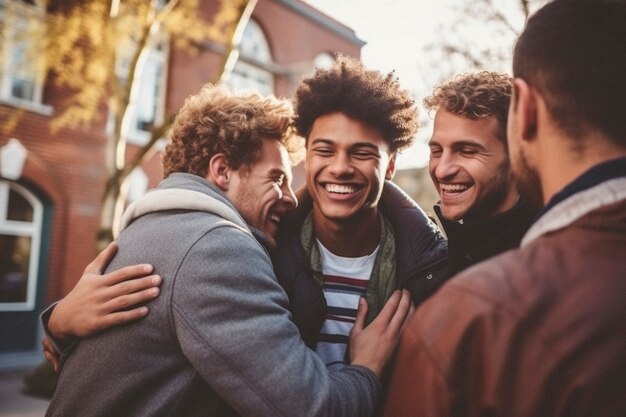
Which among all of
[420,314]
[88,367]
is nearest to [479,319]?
[420,314]

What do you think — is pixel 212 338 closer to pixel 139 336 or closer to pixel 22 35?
pixel 139 336

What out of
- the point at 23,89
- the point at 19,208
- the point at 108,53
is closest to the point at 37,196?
the point at 19,208

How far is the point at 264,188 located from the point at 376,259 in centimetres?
71

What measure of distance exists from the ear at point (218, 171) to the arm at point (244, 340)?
0.60 m

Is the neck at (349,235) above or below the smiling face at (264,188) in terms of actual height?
below

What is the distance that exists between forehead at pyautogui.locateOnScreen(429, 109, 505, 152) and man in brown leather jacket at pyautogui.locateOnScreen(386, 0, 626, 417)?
1.33 m

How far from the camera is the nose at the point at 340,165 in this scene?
280 centimetres

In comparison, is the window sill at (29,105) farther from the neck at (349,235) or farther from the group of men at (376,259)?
the neck at (349,235)

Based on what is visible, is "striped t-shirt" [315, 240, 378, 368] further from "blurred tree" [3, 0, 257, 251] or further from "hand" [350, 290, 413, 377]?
"blurred tree" [3, 0, 257, 251]

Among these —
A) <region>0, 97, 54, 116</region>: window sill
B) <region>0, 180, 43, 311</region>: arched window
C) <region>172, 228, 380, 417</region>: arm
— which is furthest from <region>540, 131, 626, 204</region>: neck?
<region>0, 180, 43, 311</region>: arched window

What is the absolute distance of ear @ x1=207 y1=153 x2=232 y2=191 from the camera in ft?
A: 8.04

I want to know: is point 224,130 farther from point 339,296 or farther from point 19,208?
point 19,208

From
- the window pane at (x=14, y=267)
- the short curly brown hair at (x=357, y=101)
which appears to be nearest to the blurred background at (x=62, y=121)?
the window pane at (x=14, y=267)

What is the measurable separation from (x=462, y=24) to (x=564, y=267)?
10.3m
